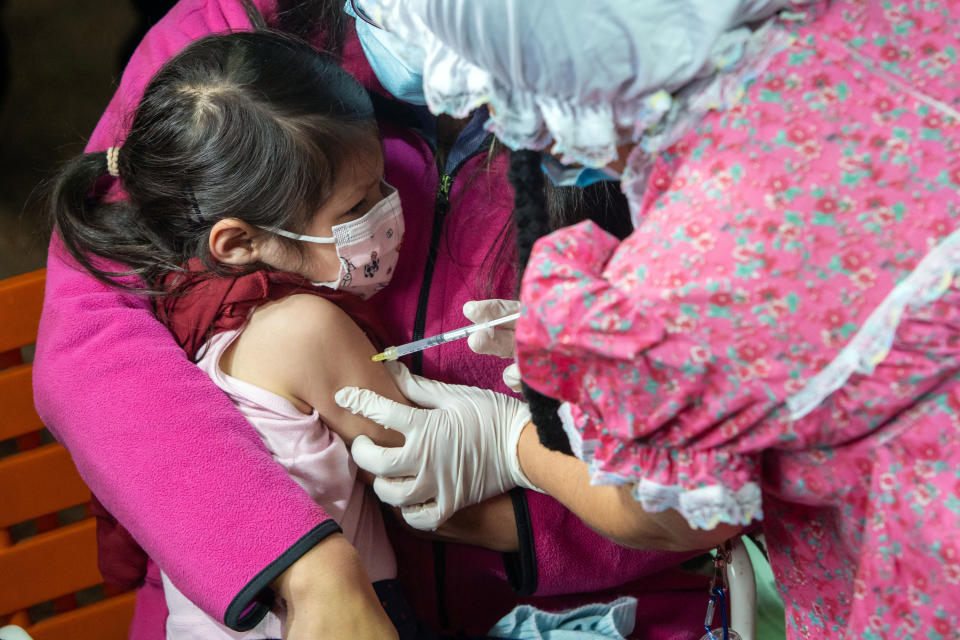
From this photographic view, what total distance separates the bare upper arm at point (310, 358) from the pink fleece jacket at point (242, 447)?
0.26 ft

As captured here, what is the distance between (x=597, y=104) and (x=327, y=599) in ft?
2.29

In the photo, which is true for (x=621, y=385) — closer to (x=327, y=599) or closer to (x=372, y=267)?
(x=327, y=599)

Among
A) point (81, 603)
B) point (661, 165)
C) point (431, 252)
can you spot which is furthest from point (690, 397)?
point (81, 603)

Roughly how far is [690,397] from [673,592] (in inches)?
35.1

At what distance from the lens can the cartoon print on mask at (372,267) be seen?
53.2 inches

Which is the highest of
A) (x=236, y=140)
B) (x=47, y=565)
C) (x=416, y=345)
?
(x=236, y=140)

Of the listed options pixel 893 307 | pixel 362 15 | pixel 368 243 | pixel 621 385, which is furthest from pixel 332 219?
pixel 893 307

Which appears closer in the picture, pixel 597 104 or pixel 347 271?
pixel 597 104

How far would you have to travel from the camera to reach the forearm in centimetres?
91

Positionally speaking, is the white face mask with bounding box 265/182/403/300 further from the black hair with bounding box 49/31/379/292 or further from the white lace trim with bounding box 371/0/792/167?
the white lace trim with bounding box 371/0/792/167

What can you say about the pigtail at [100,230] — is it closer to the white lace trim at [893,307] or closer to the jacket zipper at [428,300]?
the jacket zipper at [428,300]

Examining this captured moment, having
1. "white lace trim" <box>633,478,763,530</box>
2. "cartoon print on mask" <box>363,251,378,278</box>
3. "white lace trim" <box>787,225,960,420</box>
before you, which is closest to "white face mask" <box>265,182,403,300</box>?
"cartoon print on mask" <box>363,251,378,278</box>

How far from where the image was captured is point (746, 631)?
122cm

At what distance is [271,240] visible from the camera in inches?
52.6
